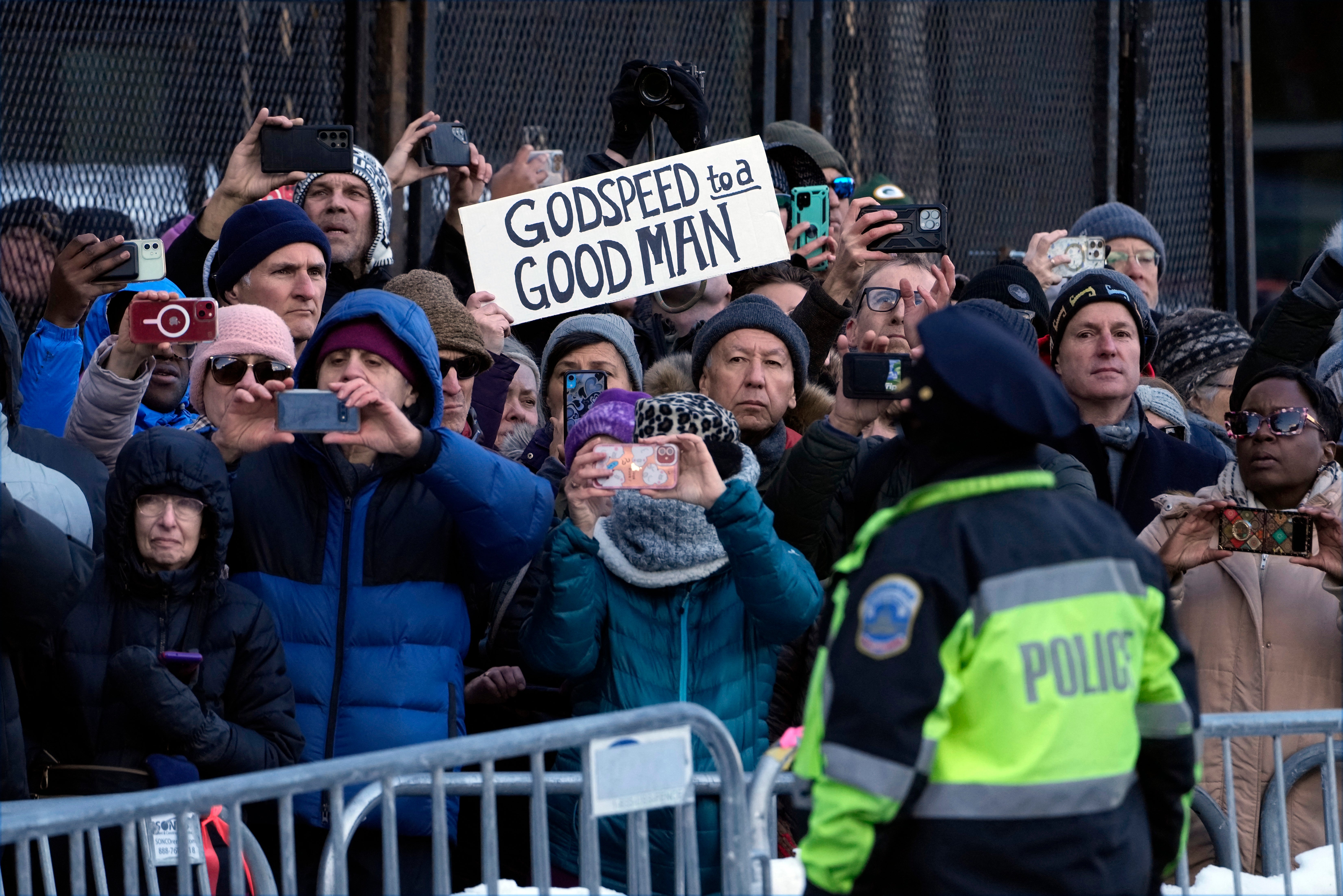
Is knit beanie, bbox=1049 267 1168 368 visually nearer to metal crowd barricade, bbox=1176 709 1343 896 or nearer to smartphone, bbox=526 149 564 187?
metal crowd barricade, bbox=1176 709 1343 896

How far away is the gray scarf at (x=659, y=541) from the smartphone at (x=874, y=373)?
1.15 ft

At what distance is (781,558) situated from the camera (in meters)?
3.99

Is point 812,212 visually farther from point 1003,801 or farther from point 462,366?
point 1003,801

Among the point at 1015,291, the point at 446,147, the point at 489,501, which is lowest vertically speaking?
the point at 489,501

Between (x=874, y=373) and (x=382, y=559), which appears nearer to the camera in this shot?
(x=382, y=559)

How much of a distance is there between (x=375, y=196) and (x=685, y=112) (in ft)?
3.95

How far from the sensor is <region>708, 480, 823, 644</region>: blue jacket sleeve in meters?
3.97

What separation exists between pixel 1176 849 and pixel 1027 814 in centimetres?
46

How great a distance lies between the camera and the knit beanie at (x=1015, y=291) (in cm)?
576

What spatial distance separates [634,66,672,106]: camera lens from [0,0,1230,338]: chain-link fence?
4.94 ft

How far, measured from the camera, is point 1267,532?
445 centimetres

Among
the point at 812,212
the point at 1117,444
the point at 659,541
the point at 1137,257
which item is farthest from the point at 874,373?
the point at 1137,257

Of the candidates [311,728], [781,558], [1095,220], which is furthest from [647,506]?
[1095,220]

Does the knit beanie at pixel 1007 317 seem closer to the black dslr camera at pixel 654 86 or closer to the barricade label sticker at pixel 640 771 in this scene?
the barricade label sticker at pixel 640 771
